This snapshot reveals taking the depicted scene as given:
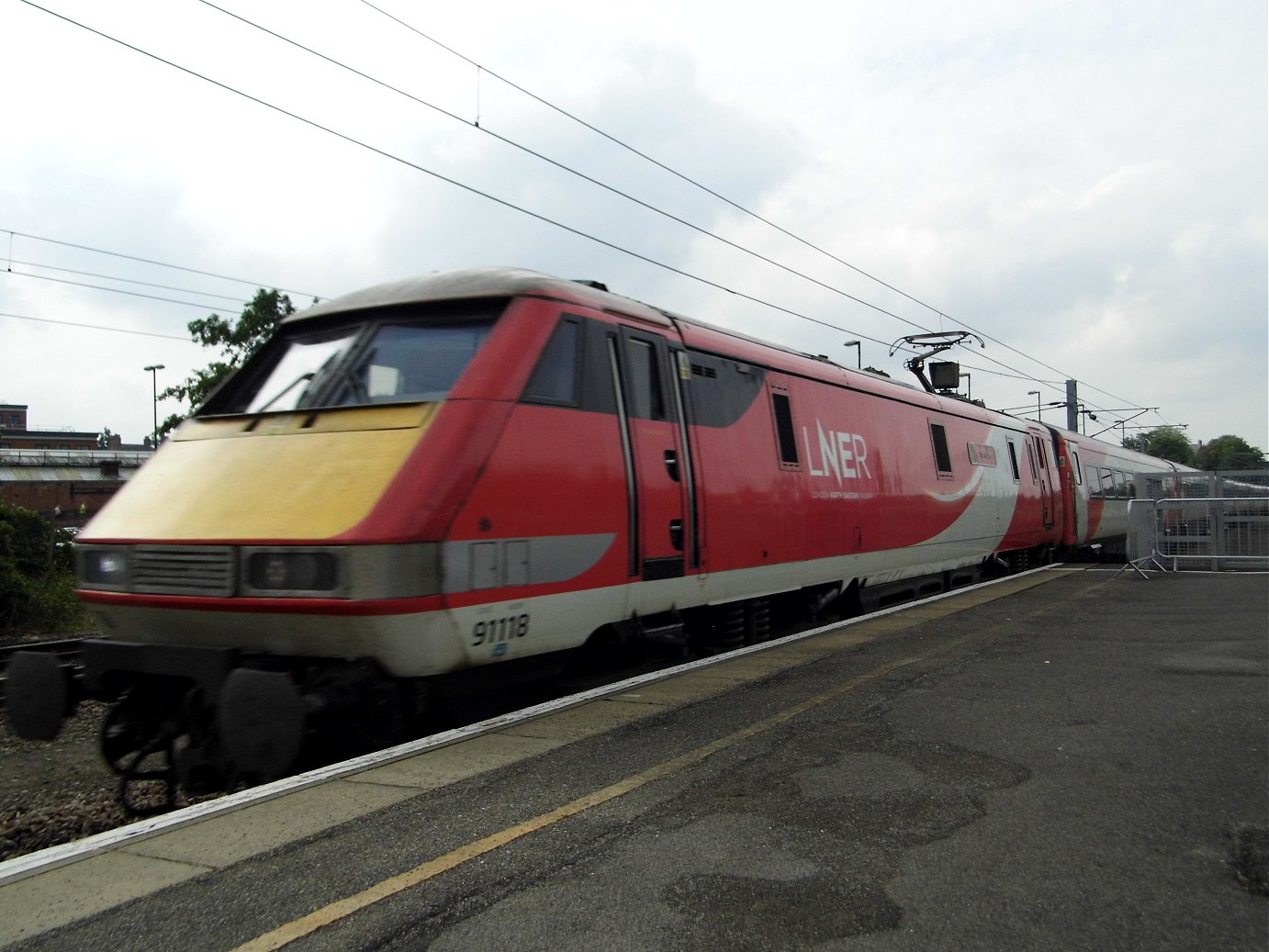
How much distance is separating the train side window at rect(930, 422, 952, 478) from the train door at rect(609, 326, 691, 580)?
6700 millimetres

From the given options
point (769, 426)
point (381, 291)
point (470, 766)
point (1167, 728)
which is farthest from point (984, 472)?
point (470, 766)

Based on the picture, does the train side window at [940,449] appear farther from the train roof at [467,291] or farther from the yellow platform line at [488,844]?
the yellow platform line at [488,844]

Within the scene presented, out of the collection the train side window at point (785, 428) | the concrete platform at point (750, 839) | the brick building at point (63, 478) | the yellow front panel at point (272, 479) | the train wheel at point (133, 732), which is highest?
the brick building at point (63, 478)

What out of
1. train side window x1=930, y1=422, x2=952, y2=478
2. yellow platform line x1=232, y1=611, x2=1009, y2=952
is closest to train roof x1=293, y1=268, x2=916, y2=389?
yellow platform line x1=232, y1=611, x2=1009, y2=952

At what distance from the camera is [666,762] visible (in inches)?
185

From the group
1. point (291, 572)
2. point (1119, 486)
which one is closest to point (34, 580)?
point (291, 572)

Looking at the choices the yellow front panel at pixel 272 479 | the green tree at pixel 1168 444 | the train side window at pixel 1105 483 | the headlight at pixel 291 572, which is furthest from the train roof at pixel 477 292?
the green tree at pixel 1168 444

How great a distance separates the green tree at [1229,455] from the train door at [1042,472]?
5671 cm

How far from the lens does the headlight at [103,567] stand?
548cm

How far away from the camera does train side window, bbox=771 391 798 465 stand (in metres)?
8.87

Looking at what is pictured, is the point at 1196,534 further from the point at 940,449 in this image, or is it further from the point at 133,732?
the point at 133,732

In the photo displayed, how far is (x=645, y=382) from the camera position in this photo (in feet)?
22.9

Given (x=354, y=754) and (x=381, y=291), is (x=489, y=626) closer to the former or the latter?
(x=354, y=754)

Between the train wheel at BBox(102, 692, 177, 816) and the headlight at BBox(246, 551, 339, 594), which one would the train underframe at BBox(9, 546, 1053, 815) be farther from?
the headlight at BBox(246, 551, 339, 594)
